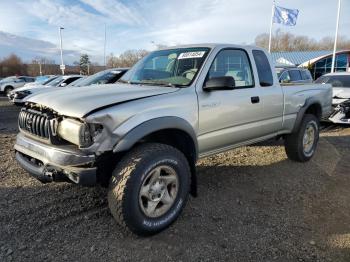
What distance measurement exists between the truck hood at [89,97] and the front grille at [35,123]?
0.42 ft

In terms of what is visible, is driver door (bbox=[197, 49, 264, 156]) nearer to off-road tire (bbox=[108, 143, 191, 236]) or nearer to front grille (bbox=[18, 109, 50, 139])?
off-road tire (bbox=[108, 143, 191, 236])

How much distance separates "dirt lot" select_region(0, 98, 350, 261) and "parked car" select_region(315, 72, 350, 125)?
14.8ft

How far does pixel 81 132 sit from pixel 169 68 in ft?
5.66

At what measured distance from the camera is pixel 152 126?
335cm

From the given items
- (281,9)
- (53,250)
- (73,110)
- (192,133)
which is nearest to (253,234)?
(192,133)

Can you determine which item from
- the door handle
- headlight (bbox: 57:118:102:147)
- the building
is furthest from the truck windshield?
the building

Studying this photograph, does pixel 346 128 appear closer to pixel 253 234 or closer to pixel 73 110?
pixel 253 234

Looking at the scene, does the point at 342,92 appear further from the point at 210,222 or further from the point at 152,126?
the point at 152,126

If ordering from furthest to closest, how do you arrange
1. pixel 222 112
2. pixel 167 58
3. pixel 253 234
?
1. pixel 167 58
2. pixel 222 112
3. pixel 253 234

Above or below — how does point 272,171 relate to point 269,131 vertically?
below

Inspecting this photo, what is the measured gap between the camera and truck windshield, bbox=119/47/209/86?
413 cm

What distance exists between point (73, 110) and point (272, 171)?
141 inches

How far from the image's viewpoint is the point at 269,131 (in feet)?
17.0

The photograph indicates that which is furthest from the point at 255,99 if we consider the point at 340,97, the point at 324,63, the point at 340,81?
the point at 324,63
